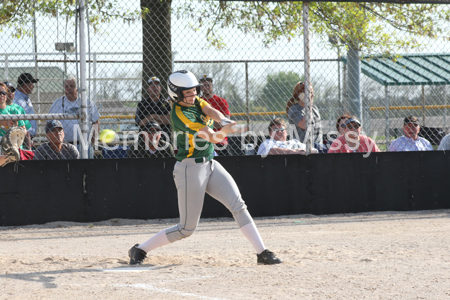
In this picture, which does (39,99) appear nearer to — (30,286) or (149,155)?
(149,155)

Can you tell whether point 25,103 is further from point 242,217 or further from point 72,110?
point 242,217

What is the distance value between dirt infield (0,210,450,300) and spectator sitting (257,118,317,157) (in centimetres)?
110

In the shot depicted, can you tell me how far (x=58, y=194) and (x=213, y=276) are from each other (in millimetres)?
4063

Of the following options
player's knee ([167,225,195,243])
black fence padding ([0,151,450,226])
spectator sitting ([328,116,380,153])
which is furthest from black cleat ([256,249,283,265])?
spectator sitting ([328,116,380,153])

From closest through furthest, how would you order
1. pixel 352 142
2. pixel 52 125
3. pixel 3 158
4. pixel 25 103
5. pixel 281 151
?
pixel 3 158
pixel 52 125
pixel 281 151
pixel 352 142
pixel 25 103

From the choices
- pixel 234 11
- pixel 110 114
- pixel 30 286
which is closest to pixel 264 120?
pixel 234 11

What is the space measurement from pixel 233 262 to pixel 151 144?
3.45 m

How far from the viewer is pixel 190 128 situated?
453 centimetres

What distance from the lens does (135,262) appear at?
16.0ft

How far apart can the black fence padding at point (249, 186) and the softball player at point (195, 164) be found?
3.14 m

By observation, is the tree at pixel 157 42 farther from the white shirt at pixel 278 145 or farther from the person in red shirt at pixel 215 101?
the white shirt at pixel 278 145

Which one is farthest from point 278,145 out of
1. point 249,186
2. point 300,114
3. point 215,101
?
point 215,101

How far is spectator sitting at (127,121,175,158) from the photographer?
7938 millimetres

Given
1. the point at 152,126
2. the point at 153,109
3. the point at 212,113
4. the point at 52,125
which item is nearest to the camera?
the point at 212,113
